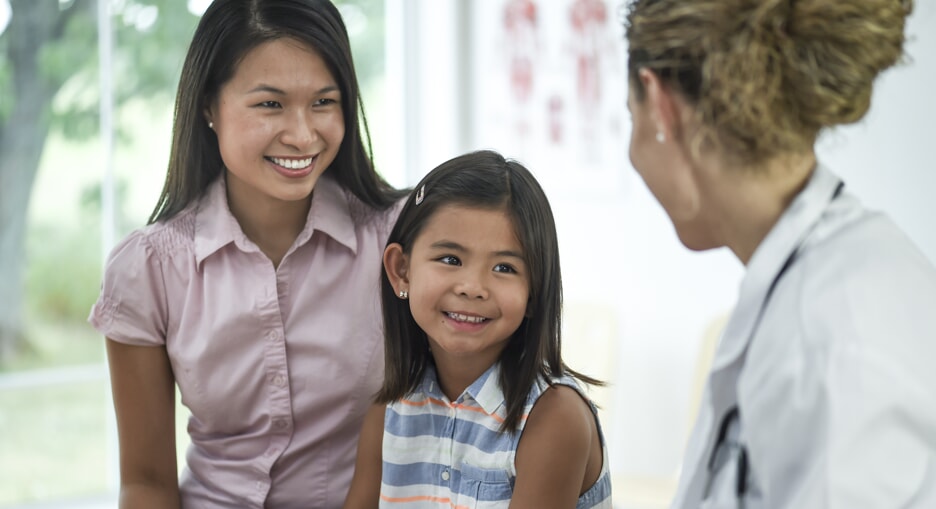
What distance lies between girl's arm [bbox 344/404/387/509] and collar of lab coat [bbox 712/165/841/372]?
71 centimetres

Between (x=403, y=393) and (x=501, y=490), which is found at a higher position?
(x=403, y=393)

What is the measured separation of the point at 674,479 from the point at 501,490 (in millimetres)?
2376

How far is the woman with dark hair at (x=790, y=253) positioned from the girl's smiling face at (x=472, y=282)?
0.39m

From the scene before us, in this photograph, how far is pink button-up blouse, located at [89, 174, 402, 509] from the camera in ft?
6.10

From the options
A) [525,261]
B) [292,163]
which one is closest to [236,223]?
[292,163]

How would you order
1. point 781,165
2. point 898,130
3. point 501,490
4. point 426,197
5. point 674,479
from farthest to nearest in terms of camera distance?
point 674,479
point 898,130
point 426,197
point 501,490
point 781,165

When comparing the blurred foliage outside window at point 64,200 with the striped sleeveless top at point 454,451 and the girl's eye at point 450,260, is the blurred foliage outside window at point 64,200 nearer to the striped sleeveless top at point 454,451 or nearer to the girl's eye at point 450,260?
the striped sleeveless top at point 454,451

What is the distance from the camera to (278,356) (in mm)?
1864

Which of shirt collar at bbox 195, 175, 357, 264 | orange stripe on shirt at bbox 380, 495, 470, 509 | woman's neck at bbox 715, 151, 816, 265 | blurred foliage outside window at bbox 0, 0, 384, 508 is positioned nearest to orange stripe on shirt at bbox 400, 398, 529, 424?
orange stripe on shirt at bbox 380, 495, 470, 509

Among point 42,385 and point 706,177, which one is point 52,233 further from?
point 706,177

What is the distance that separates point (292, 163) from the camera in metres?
1.79

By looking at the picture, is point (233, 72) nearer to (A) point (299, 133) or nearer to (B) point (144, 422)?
(A) point (299, 133)

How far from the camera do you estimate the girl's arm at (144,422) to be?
1861 mm

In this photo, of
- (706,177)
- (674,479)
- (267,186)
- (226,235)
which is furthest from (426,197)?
(674,479)
